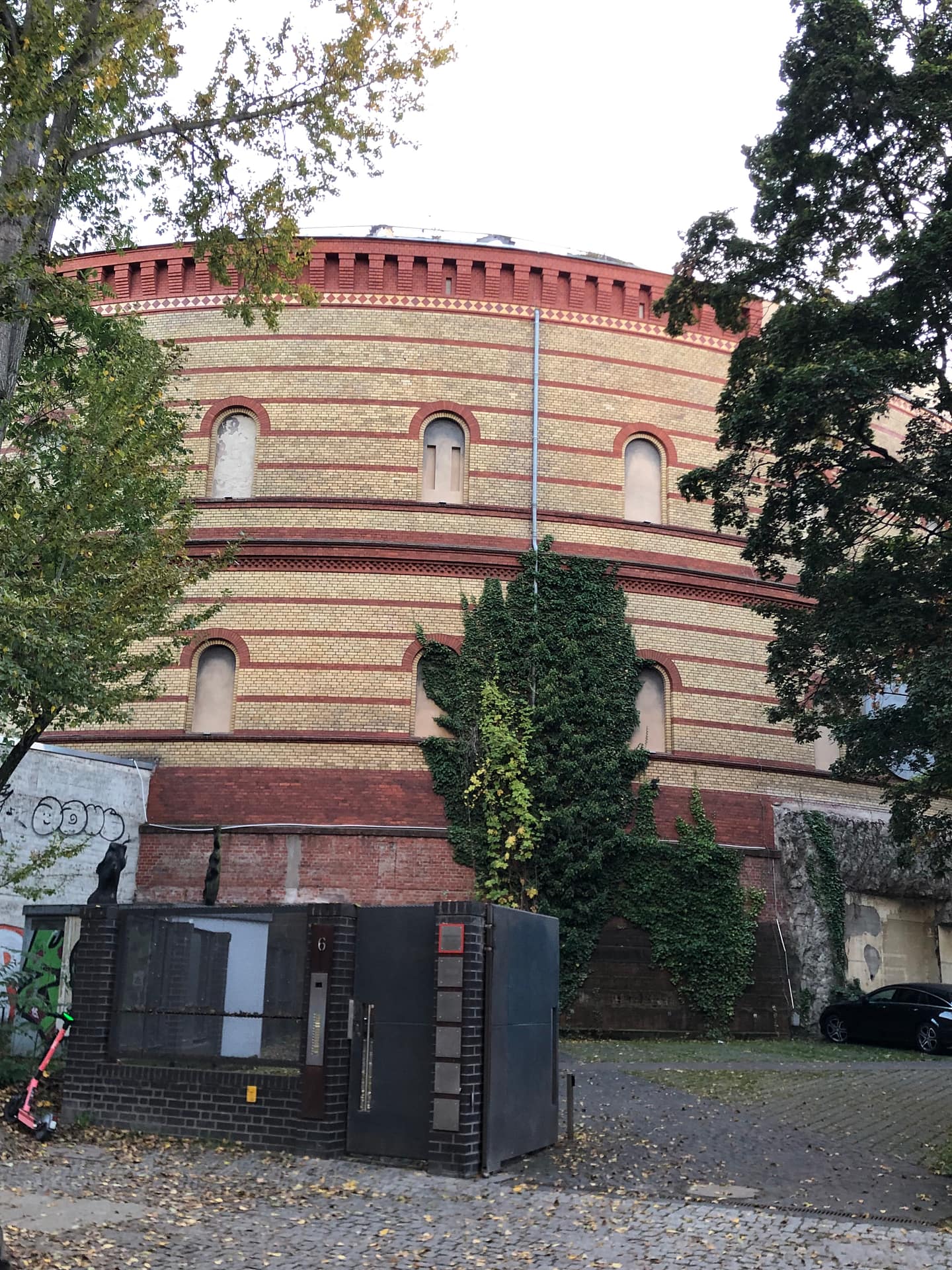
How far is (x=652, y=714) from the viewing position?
875 inches

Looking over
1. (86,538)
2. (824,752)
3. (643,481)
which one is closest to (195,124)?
(86,538)

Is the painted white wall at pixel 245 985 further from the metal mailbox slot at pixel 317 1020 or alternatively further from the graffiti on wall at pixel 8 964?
the graffiti on wall at pixel 8 964

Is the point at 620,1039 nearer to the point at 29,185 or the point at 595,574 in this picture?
the point at 595,574

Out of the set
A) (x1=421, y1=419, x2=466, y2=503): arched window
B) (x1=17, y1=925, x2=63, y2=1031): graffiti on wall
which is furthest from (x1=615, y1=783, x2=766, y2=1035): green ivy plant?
(x1=17, y1=925, x2=63, y2=1031): graffiti on wall

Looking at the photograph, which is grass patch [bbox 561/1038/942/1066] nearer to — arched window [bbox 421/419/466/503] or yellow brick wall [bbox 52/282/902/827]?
yellow brick wall [bbox 52/282/902/827]

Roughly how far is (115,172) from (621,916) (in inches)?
555

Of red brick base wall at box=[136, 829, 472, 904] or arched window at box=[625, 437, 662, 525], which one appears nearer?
red brick base wall at box=[136, 829, 472, 904]

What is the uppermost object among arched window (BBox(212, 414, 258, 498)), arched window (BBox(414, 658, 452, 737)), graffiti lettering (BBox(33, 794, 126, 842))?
arched window (BBox(212, 414, 258, 498))

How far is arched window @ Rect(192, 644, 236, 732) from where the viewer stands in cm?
2133

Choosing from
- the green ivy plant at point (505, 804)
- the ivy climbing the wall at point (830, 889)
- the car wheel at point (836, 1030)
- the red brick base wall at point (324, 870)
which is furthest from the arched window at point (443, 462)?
the car wheel at point (836, 1030)

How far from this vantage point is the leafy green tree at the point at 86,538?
38.1 ft

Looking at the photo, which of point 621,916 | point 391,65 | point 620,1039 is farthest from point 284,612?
point 391,65

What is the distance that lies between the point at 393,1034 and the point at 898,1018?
13.3 metres

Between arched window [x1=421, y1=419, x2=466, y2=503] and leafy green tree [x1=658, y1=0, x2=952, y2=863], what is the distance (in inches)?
288
